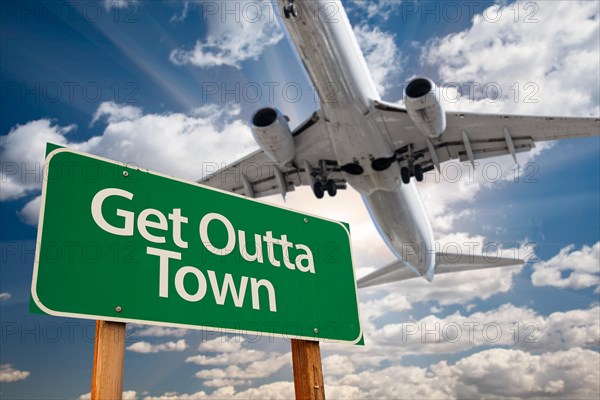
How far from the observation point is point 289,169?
20.4 m

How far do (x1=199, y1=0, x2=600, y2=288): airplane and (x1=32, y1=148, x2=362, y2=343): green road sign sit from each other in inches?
521

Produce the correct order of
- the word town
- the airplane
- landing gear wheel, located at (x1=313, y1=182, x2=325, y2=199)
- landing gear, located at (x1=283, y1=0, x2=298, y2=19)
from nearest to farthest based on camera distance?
→ the word town < landing gear, located at (x1=283, y1=0, x2=298, y2=19) < the airplane < landing gear wheel, located at (x1=313, y1=182, x2=325, y2=199)

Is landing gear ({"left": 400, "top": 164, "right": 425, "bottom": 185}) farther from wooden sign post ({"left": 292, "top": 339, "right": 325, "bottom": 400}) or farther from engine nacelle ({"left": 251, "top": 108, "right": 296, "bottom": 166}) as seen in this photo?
wooden sign post ({"left": 292, "top": 339, "right": 325, "bottom": 400})

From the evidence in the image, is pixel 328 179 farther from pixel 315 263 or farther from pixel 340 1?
pixel 315 263

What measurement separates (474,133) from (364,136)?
4.56 meters

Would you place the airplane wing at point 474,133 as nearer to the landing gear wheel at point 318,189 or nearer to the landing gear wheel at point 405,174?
the landing gear wheel at point 405,174

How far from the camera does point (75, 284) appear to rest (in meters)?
1.56

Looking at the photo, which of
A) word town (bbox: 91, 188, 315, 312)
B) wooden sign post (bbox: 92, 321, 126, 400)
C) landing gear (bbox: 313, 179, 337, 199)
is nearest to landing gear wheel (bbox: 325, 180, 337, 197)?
landing gear (bbox: 313, 179, 337, 199)

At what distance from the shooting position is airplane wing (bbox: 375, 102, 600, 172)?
17.2 m

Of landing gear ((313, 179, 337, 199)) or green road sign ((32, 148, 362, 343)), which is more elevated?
landing gear ((313, 179, 337, 199))

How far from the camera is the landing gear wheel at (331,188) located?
65.6 feet

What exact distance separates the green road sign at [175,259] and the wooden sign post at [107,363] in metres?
0.05

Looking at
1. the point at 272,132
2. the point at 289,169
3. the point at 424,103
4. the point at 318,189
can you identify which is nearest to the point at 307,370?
the point at 424,103

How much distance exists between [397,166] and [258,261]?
1714cm
